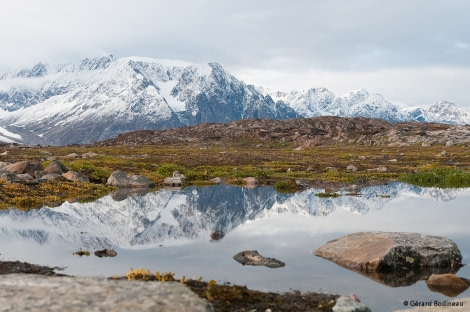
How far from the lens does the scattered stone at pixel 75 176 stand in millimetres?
49469

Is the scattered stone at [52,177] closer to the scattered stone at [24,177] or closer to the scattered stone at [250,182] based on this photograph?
the scattered stone at [24,177]

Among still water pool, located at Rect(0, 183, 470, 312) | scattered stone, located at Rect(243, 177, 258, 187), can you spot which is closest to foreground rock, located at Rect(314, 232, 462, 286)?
still water pool, located at Rect(0, 183, 470, 312)

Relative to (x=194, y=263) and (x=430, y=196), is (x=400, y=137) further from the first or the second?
(x=194, y=263)

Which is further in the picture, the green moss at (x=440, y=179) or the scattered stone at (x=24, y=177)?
the green moss at (x=440, y=179)

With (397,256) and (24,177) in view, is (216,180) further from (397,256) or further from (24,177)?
(397,256)

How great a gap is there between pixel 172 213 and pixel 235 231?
27.5 feet

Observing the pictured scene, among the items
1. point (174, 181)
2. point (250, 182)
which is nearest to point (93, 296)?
point (174, 181)

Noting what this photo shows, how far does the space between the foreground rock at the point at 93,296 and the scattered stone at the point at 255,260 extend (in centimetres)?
678

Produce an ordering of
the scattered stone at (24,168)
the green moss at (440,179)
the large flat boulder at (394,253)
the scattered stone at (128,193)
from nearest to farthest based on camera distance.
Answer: the large flat boulder at (394,253) → the scattered stone at (128,193) → the scattered stone at (24,168) → the green moss at (440,179)

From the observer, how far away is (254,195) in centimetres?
4588

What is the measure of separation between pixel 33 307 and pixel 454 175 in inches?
2174

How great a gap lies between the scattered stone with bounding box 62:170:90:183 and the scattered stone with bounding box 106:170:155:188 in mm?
2651

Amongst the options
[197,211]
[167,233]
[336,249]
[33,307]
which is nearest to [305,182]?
[197,211]

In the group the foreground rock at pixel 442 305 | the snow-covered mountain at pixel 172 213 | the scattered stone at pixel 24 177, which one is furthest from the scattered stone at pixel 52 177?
the foreground rock at pixel 442 305
